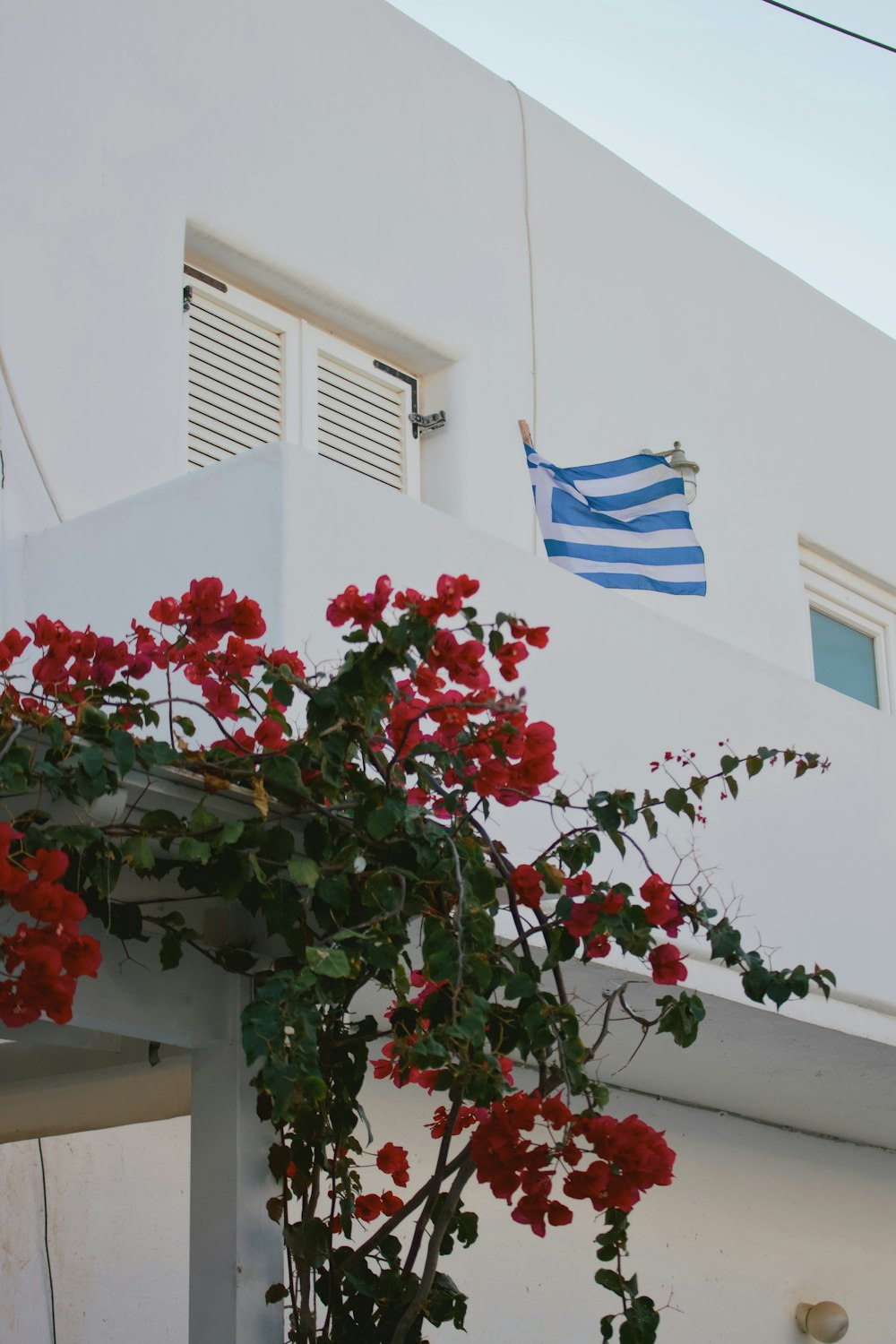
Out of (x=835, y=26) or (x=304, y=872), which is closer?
(x=304, y=872)

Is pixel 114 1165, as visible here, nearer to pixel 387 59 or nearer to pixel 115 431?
pixel 115 431

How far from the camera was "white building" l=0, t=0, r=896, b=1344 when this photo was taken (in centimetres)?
476

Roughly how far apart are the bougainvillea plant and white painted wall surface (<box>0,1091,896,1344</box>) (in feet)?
5.42

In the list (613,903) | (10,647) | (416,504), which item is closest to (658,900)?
(613,903)

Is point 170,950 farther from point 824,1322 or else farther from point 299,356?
point 824,1322

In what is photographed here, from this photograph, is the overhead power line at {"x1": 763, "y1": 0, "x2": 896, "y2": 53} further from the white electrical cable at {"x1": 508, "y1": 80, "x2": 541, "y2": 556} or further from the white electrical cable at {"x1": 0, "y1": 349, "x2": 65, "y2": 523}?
the white electrical cable at {"x1": 0, "y1": 349, "x2": 65, "y2": 523}

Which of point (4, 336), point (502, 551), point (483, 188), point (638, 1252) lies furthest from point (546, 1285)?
point (483, 188)

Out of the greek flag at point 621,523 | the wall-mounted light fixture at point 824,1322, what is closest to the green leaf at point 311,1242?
the greek flag at point 621,523

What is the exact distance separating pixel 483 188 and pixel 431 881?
14.8ft

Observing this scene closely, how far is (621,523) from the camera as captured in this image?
5918 millimetres

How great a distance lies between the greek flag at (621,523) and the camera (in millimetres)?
5781

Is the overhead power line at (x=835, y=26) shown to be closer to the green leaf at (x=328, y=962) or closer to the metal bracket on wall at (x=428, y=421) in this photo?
the metal bracket on wall at (x=428, y=421)

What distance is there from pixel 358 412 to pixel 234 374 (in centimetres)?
58

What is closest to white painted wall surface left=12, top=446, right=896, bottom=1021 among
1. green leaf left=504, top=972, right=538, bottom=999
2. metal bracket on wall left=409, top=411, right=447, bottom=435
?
green leaf left=504, top=972, right=538, bottom=999
